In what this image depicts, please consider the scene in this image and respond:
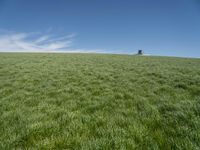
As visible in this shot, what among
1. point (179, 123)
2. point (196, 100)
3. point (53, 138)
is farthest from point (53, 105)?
point (196, 100)

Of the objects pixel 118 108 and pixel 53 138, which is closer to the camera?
pixel 53 138

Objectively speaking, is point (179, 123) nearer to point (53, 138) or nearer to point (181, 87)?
point (53, 138)

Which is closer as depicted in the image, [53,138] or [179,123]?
[53,138]

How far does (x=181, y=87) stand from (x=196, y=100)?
2412mm

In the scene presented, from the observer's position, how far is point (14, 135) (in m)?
3.89

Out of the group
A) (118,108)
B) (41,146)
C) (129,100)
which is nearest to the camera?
(41,146)

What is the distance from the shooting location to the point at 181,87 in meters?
8.46

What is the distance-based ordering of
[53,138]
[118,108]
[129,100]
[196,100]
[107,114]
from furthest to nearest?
[129,100] < [196,100] < [118,108] < [107,114] < [53,138]

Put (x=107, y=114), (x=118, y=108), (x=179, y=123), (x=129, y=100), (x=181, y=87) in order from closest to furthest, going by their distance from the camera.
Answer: (x=179, y=123) < (x=107, y=114) < (x=118, y=108) < (x=129, y=100) < (x=181, y=87)

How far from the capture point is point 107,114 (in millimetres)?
5176

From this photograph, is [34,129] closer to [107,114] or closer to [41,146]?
[41,146]

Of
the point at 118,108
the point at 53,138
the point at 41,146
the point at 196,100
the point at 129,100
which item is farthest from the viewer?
the point at 129,100

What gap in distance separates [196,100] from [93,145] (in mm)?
4660

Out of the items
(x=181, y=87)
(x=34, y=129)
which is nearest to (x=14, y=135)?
(x=34, y=129)
